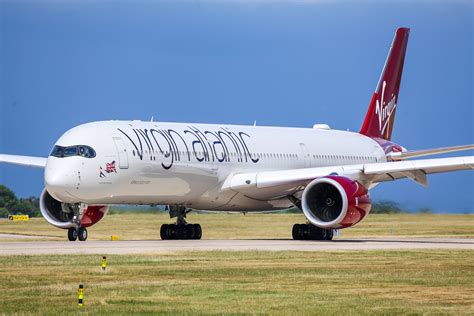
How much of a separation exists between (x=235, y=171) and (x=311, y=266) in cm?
1530

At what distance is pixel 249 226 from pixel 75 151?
54.9ft

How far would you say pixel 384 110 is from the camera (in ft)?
166

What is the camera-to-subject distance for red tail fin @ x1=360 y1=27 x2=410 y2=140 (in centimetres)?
5024

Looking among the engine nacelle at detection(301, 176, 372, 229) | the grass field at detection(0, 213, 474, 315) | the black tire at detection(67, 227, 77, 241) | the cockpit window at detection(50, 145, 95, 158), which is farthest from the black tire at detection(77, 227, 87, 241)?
the grass field at detection(0, 213, 474, 315)

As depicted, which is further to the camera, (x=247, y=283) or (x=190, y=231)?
(x=190, y=231)

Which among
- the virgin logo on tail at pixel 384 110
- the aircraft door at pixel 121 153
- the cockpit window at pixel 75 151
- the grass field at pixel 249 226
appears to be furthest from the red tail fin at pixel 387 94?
the cockpit window at pixel 75 151

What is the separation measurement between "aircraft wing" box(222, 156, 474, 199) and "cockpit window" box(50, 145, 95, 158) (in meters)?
6.13

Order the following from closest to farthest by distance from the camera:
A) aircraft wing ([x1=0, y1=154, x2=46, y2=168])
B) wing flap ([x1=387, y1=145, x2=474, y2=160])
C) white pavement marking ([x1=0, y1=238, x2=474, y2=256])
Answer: white pavement marking ([x1=0, y1=238, x2=474, y2=256]) → aircraft wing ([x1=0, y1=154, x2=46, y2=168]) → wing flap ([x1=387, y1=145, x2=474, y2=160])

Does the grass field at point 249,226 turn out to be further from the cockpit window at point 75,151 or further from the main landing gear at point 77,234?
the cockpit window at point 75,151

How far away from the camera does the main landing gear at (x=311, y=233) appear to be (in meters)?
39.4

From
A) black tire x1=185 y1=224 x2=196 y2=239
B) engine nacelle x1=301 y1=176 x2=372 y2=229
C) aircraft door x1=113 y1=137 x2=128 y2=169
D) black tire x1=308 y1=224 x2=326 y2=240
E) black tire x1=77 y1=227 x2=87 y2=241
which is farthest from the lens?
black tire x1=185 y1=224 x2=196 y2=239

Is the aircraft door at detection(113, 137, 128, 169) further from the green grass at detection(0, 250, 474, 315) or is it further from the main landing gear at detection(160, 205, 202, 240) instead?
the green grass at detection(0, 250, 474, 315)

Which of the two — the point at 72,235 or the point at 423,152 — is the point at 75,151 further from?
the point at 423,152

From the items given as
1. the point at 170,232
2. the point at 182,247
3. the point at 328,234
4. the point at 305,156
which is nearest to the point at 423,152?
the point at 305,156
